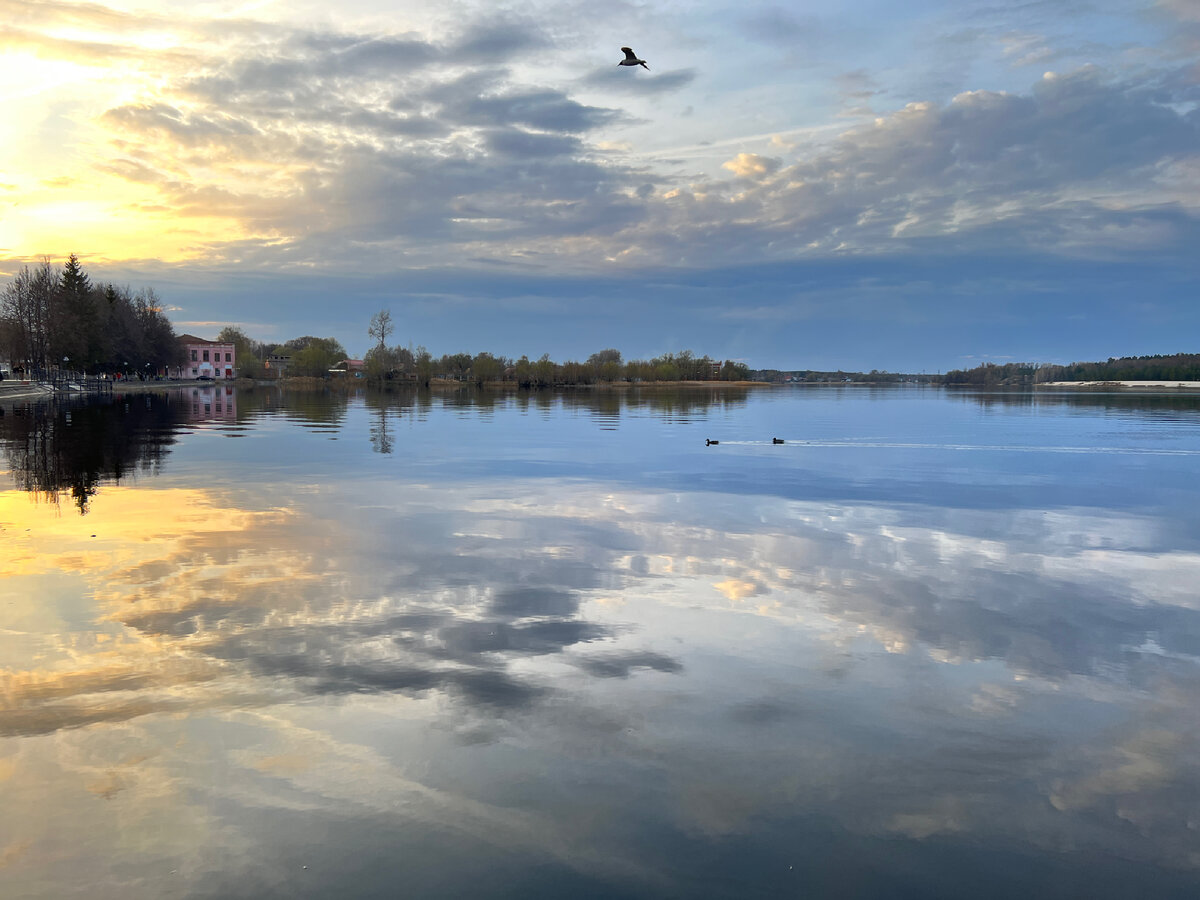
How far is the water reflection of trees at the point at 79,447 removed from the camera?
77.6 ft

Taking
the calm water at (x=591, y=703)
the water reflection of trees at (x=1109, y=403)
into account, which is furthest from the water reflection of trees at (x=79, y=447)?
the water reflection of trees at (x=1109, y=403)

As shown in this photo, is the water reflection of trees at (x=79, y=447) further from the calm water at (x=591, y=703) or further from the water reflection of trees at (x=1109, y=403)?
the water reflection of trees at (x=1109, y=403)

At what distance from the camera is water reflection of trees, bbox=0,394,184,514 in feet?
77.6

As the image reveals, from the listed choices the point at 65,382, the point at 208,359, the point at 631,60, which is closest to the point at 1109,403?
the point at 631,60

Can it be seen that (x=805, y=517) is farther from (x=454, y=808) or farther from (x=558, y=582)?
(x=454, y=808)

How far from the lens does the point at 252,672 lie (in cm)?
913

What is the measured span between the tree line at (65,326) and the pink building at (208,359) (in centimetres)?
5207

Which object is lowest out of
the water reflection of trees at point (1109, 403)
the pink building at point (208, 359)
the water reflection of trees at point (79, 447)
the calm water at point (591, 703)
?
the calm water at point (591, 703)

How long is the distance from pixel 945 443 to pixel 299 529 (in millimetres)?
37164

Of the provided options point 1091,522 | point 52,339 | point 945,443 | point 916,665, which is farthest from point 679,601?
point 52,339

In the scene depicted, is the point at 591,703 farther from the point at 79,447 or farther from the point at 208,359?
the point at 208,359

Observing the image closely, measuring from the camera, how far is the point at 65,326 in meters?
93.9

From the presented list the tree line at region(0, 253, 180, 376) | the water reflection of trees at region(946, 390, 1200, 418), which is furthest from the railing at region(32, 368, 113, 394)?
the water reflection of trees at region(946, 390, 1200, 418)

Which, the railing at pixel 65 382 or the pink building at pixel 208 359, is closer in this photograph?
the railing at pixel 65 382
